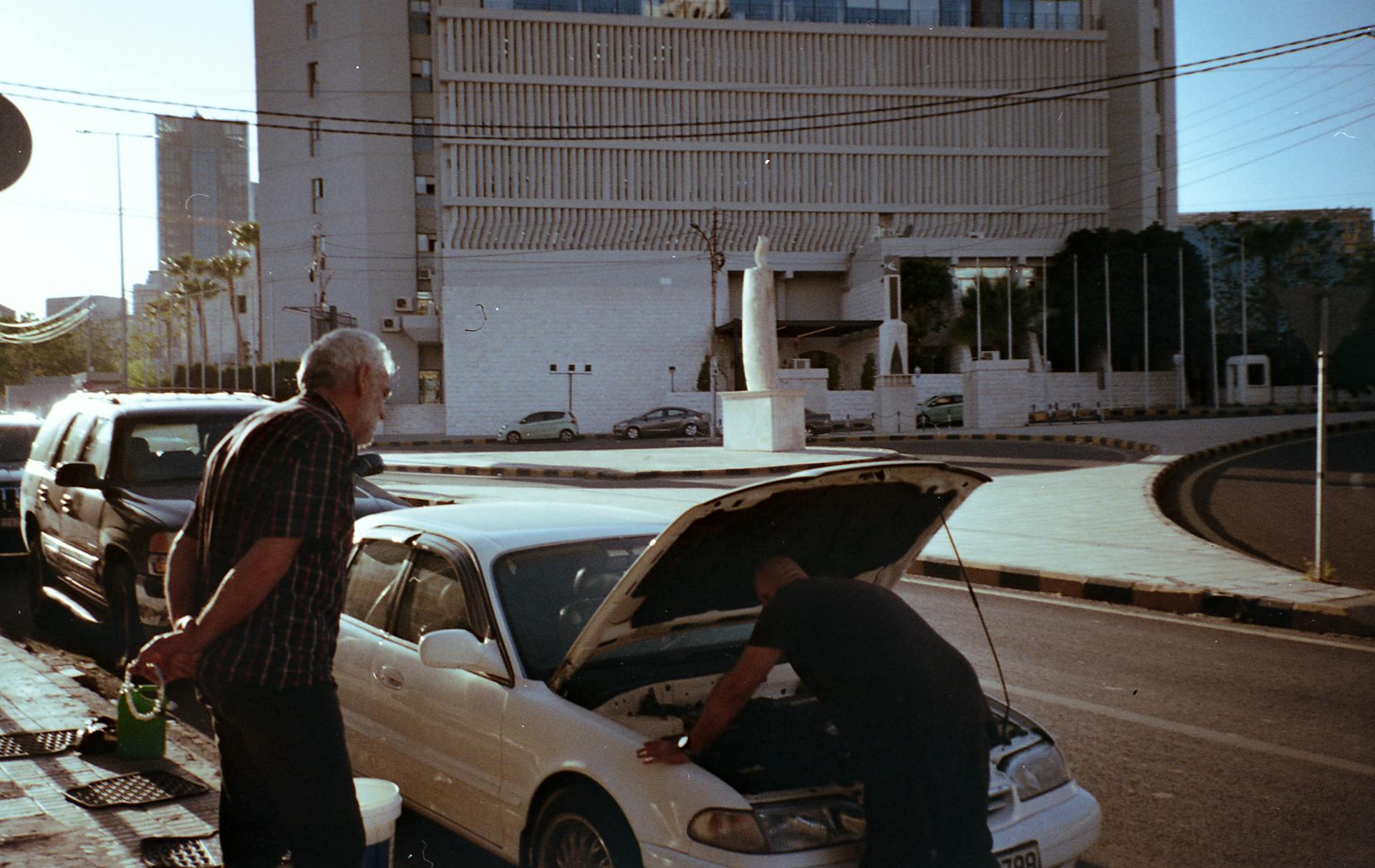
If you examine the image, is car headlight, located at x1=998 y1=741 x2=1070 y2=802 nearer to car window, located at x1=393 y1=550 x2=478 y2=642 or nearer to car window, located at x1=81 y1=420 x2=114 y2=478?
car window, located at x1=393 y1=550 x2=478 y2=642

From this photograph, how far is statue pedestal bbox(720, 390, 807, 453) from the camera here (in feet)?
98.0

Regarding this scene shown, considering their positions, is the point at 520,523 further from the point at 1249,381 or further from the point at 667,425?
the point at 1249,381

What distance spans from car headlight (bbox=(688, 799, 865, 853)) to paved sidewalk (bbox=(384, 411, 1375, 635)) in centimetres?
677

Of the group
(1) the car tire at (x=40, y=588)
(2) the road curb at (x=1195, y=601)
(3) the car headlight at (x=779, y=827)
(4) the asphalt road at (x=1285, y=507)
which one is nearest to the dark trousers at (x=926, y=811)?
(3) the car headlight at (x=779, y=827)

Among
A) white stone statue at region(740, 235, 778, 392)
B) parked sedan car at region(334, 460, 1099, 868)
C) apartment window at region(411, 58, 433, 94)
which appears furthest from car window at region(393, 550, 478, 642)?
apartment window at region(411, 58, 433, 94)

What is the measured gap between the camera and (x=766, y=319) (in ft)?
98.9

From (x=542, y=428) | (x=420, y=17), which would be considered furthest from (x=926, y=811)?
(x=420, y=17)

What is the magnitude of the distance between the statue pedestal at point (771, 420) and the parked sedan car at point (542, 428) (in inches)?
839

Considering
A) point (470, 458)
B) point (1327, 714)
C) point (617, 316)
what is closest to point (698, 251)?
point (617, 316)

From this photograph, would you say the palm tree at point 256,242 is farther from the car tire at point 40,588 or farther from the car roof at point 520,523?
the car roof at point 520,523

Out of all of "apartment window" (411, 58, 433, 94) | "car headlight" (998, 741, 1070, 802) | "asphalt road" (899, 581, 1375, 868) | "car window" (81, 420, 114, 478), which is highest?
"apartment window" (411, 58, 433, 94)

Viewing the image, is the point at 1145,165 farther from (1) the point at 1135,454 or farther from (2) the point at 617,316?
(1) the point at 1135,454

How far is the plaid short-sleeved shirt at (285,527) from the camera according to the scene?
109 inches

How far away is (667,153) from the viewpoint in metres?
71.9
